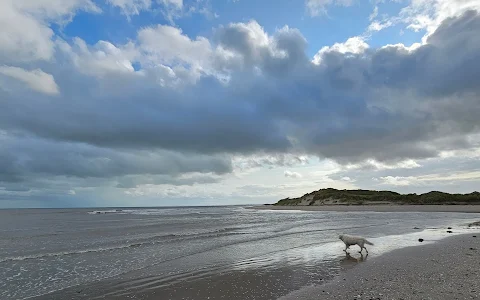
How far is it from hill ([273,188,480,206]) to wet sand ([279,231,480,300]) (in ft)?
221

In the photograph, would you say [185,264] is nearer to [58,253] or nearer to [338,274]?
[338,274]

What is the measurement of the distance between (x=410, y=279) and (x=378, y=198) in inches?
3422

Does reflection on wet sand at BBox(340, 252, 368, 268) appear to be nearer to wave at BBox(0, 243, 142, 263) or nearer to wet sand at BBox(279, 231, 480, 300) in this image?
wet sand at BBox(279, 231, 480, 300)

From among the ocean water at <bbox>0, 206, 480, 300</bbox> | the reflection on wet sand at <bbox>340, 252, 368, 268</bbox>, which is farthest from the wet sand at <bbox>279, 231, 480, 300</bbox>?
the ocean water at <bbox>0, 206, 480, 300</bbox>

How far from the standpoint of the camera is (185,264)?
50.4 ft

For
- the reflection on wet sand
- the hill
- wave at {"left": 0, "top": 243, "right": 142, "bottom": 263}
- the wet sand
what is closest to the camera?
the wet sand

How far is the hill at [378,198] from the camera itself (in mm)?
72750

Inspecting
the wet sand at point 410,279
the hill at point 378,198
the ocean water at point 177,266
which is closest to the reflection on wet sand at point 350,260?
the ocean water at point 177,266

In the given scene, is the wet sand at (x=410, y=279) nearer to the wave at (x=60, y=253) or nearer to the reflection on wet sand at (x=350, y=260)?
the reflection on wet sand at (x=350, y=260)

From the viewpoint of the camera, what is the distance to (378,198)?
3551 inches

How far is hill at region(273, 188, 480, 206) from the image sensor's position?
239ft

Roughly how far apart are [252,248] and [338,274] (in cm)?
853

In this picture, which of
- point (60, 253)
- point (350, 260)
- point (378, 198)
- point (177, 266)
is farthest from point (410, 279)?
point (378, 198)

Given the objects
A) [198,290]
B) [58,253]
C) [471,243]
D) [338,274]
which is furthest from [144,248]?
[471,243]
